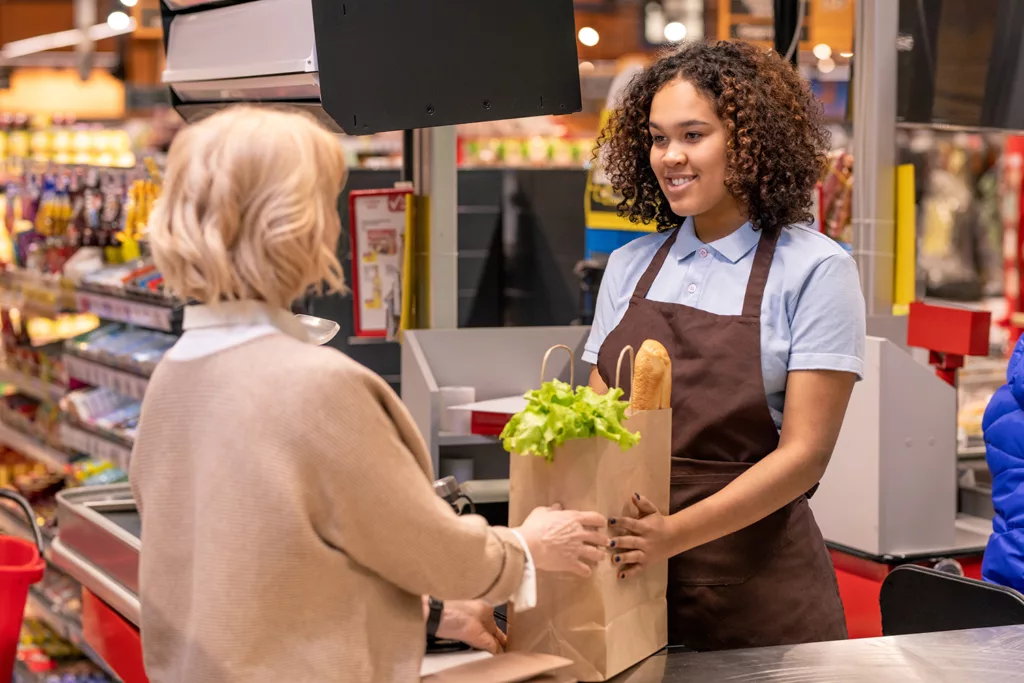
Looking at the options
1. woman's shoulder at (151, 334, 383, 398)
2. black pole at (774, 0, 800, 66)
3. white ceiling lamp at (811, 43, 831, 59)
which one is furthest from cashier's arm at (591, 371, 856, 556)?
white ceiling lamp at (811, 43, 831, 59)

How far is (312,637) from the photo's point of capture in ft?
4.91

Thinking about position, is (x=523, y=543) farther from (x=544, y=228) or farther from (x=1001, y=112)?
(x=544, y=228)

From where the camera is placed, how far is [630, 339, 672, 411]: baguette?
1.95 m

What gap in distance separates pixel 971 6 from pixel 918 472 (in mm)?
1429

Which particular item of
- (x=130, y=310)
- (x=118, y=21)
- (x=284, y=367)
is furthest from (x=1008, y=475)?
(x=118, y=21)

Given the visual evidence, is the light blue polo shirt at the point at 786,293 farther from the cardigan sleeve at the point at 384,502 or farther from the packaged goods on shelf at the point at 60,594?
the packaged goods on shelf at the point at 60,594

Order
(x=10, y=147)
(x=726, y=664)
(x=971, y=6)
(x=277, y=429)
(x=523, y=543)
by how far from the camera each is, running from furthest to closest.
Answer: (x=10, y=147)
(x=971, y=6)
(x=726, y=664)
(x=523, y=543)
(x=277, y=429)

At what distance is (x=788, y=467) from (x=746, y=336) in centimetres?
24

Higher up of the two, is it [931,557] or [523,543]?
[523,543]

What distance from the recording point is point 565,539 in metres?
1.77

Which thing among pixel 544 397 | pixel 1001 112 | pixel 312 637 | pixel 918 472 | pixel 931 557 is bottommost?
pixel 931 557

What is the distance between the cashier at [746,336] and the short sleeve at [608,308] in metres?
0.06

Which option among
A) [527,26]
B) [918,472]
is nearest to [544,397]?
[527,26]

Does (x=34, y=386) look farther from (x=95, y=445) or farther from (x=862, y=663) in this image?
(x=862, y=663)
